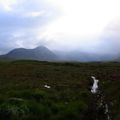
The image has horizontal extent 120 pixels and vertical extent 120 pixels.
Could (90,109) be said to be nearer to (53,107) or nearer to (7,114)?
(53,107)

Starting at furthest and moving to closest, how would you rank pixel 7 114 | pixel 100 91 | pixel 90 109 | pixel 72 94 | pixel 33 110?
pixel 100 91 → pixel 72 94 → pixel 90 109 → pixel 33 110 → pixel 7 114

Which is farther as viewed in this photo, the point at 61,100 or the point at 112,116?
the point at 61,100

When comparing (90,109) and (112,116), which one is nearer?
(112,116)

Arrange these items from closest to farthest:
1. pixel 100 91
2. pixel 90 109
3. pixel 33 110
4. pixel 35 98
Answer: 1. pixel 33 110
2. pixel 90 109
3. pixel 35 98
4. pixel 100 91

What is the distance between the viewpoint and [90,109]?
2469 cm

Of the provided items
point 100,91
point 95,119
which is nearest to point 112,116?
point 95,119

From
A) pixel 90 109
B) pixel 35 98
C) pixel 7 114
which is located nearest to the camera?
pixel 7 114

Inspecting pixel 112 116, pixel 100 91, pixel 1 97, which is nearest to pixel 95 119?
pixel 112 116

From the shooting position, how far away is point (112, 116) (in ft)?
75.6

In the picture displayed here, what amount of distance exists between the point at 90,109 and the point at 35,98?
4.35 m

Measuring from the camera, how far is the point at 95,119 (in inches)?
878

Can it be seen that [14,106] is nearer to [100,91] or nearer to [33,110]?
[33,110]

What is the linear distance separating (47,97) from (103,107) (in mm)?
4329

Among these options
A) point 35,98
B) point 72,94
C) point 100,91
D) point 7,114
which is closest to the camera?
point 7,114
